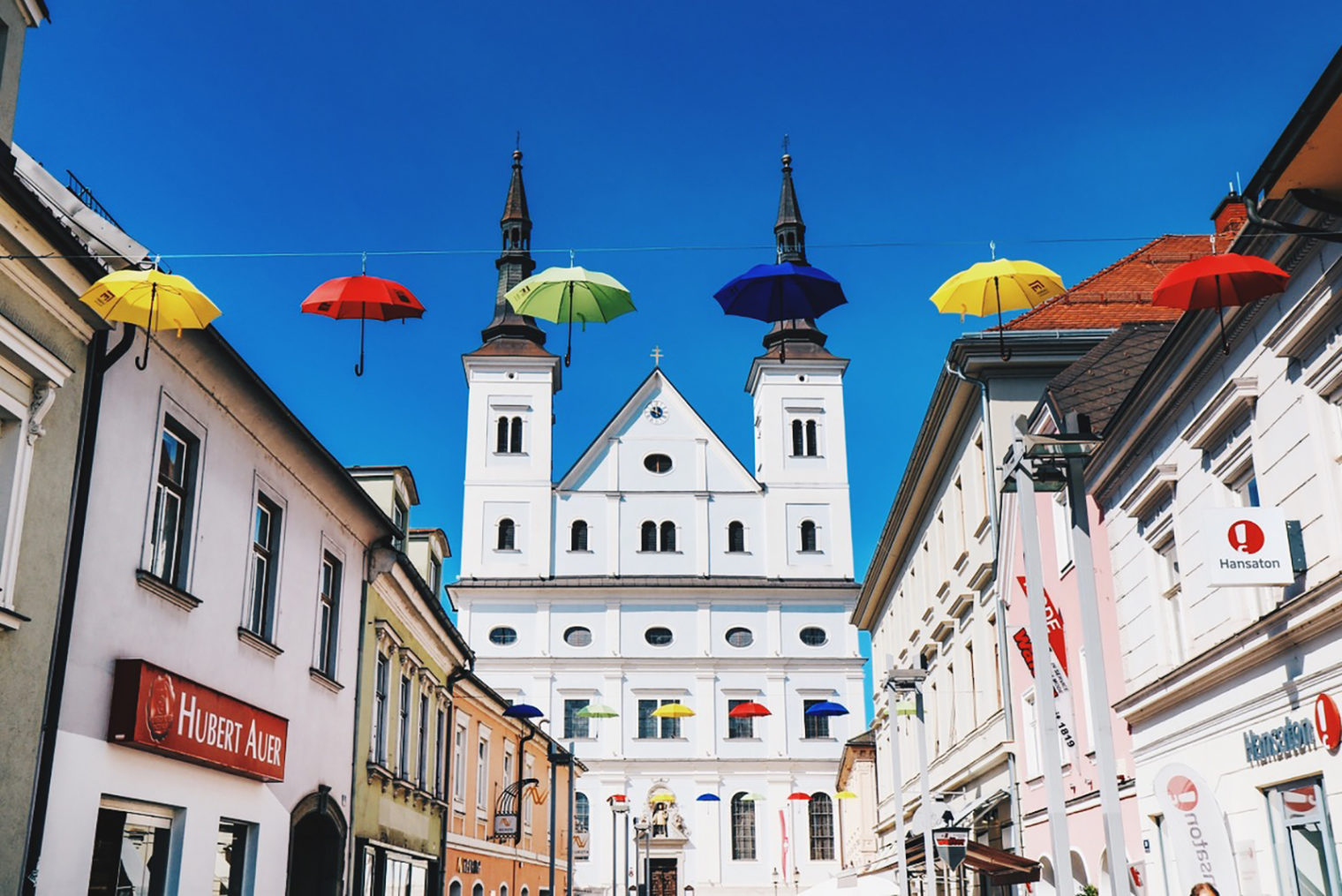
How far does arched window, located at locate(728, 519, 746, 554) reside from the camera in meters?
66.0

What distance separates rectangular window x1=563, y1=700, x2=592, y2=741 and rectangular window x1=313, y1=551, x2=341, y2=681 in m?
45.1

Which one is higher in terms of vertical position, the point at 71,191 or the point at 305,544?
the point at 71,191

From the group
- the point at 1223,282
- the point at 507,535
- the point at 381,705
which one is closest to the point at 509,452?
the point at 507,535

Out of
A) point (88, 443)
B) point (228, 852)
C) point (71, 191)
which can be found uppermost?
point (71, 191)

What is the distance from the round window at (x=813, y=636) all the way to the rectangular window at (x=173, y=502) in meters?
53.2

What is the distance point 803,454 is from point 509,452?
1486 centimetres

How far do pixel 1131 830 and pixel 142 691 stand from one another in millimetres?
11601

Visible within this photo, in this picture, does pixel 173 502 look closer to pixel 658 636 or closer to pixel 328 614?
pixel 328 614

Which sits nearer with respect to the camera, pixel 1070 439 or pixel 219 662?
pixel 1070 439

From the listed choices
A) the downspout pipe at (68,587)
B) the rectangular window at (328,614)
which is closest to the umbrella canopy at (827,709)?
the rectangular window at (328,614)

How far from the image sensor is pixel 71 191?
11031 millimetres

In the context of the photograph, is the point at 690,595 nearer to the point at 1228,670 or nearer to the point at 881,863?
the point at 881,863

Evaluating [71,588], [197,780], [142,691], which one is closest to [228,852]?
[197,780]

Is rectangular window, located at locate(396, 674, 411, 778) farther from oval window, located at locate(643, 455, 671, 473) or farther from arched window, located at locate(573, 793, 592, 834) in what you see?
oval window, located at locate(643, 455, 671, 473)
